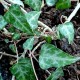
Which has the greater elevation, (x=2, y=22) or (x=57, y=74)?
(x=2, y=22)

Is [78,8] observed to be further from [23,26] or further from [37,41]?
[23,26]

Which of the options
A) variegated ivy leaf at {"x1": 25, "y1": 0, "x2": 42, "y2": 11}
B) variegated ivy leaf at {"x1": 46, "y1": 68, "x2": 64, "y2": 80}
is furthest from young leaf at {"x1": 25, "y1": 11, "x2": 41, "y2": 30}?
variegated ivy leaf at {"x1": 46, "y1": 68, "x2": 64, "y2": 80}

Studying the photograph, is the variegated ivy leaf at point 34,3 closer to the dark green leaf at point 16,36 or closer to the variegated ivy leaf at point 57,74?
the dark green leaf at point 16,36

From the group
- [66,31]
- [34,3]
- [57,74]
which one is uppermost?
[34,3]

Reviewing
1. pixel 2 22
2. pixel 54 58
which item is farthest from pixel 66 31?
pixel 2 22

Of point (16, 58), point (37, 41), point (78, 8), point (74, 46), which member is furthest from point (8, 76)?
point (78, 8)

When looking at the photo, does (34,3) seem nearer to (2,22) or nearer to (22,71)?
→ (2,22)
